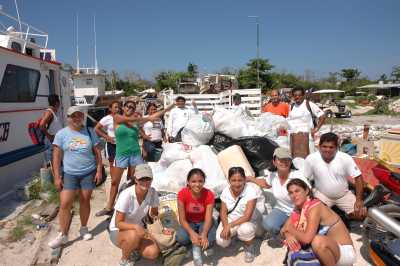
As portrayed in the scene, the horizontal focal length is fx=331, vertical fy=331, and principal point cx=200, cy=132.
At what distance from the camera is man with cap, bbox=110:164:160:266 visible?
2.82m

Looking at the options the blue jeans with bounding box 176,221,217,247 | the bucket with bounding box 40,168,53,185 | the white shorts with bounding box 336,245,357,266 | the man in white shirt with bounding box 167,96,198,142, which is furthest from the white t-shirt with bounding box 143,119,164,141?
the white shorts with bounding box 336,245,357,266

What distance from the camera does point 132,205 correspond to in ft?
9.67

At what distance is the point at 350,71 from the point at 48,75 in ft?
172

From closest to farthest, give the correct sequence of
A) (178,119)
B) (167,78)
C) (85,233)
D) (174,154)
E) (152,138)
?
(85,233), (174,154), (178,119), (152,138), (167,78)

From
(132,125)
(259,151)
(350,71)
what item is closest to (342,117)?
(259,151)

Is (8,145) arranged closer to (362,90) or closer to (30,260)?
(30,260)

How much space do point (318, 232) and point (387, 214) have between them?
507mm

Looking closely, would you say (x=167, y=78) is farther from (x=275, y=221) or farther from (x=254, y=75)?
(x=275, y=221)

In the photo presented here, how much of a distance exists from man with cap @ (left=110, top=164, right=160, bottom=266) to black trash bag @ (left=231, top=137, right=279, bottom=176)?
6.10ft

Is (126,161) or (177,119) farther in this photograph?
(177,119)

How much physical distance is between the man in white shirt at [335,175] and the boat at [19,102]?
462cm

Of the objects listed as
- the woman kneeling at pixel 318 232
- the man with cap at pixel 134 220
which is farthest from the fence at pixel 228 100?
the woman kneeling at pixel 318 232

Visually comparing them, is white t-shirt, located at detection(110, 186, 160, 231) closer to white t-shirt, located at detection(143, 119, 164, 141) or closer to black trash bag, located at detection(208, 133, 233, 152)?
black trash bag, located at detection(208, 133, 233, 152)

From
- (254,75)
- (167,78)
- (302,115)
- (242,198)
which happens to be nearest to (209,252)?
(242,198)
